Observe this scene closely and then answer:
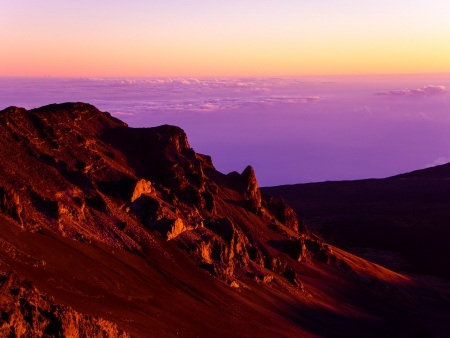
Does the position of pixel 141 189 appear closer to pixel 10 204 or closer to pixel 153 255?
pixel 153 255

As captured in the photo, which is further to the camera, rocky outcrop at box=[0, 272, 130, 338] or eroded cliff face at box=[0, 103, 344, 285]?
eroded cliff face at box=[0, 103, 344, 285]

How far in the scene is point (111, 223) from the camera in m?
40.5

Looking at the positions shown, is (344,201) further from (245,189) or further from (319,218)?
(245,189)

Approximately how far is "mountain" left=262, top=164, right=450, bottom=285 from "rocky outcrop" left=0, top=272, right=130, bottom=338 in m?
53.6

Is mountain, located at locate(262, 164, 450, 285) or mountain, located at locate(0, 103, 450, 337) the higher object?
mountain, located at locate(0, 103, 450, 337)

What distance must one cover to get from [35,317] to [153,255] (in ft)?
59.3

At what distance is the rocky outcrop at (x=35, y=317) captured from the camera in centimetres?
2145

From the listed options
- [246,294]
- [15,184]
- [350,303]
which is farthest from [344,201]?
[15,184]

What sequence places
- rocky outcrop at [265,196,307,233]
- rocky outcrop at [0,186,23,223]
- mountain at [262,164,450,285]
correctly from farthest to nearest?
mountain at [262,164,450,285], rocky outcrop at [265,196,307,233], rocky outcrop at [0,186,23,223]

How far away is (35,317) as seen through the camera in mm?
22219

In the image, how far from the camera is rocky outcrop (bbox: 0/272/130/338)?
2145 centimetres

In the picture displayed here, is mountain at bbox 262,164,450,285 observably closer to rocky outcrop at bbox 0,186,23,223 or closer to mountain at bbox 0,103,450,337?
mountain at bbox 0,103,450,337

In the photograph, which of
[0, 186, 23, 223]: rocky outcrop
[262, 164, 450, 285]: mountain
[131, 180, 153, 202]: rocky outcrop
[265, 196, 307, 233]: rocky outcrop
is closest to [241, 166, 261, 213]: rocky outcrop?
[265, 196, 307, 233]: rocky outcrop

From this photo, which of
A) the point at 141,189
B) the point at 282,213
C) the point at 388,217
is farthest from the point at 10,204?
→ the point at 388,217
